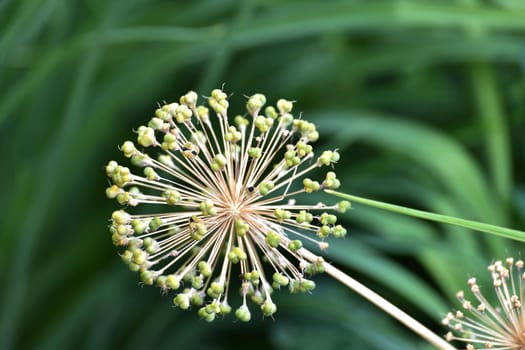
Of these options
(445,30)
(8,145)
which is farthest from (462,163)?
(8,145)

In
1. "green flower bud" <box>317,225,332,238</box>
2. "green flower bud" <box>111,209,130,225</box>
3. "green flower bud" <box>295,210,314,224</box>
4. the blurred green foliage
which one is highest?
the blurred green foliage

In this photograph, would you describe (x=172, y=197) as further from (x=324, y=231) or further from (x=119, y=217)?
(x=324, y=231)

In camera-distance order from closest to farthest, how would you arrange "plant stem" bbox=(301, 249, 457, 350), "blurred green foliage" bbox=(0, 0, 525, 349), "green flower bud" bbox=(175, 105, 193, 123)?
"plant stem" bbox=(301, 249, 457, 350) → "green flower bud" bbox=(175, 105, 193, 123) → "blurred green foliage" bbox=(0, 0, 525, 349)

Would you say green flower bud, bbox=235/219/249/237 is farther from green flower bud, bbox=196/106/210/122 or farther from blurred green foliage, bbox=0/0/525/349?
blurred green foliage, bbox=0/0/525/349

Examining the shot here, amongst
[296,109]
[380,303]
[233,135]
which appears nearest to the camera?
[380,303]

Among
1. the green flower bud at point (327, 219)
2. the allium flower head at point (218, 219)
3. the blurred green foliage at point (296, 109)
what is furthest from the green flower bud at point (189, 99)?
the blurred green foliage at point (296, 109)

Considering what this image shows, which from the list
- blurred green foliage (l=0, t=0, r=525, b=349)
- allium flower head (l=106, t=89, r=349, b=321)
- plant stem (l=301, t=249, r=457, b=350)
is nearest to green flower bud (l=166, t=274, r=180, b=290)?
allium flower head (l=106, t=89, r=349, b=321)

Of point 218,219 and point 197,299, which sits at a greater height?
point 218,219

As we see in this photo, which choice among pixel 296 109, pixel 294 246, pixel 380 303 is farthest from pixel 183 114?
pixel 296 109

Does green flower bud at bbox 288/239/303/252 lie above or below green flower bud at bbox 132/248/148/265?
above

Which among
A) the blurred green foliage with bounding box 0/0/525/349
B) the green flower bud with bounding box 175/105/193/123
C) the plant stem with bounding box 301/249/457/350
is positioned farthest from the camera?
the blurred green foliage with bounding box 0/0/525/349
